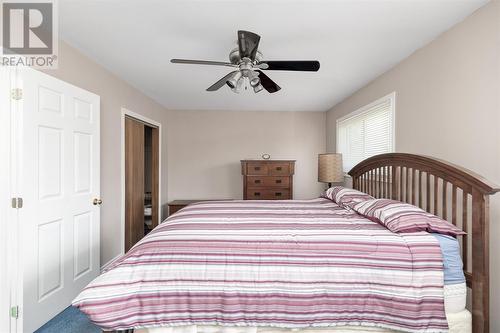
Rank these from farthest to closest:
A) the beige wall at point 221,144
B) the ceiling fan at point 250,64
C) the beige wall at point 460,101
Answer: the beige wall at point 221,144 < the ceiling fan at point 250,64 < the beige wall at point 460,101

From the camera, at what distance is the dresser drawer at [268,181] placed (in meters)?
4.42

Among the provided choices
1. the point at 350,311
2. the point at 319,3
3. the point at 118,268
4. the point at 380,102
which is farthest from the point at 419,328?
the point at 380,102

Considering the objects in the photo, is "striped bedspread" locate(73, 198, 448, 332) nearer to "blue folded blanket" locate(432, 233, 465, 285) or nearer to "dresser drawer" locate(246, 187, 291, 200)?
"blue folded blanket" locate(432, 233, 465, 285)

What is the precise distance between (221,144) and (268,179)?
130cm

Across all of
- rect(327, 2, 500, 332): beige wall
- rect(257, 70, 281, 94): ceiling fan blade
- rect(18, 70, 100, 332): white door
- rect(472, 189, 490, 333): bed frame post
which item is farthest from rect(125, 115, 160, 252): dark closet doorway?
rect(472, 189, 490, 333): bed frame post

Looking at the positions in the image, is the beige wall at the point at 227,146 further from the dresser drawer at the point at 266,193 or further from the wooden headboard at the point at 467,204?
the wooden headboard at the point at 467,204

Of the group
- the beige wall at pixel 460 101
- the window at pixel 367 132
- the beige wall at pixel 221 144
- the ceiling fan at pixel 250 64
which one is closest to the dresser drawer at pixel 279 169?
the beige wall at pixel 221 144

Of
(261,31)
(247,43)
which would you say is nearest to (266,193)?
(261,31)

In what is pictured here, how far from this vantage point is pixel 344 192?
104 inches

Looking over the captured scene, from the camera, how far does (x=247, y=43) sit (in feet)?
5.88

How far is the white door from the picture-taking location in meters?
1.86

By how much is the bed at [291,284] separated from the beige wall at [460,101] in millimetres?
314

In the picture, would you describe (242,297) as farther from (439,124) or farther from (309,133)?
(309,133)

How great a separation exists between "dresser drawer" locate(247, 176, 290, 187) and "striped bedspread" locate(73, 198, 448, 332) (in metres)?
2.85
